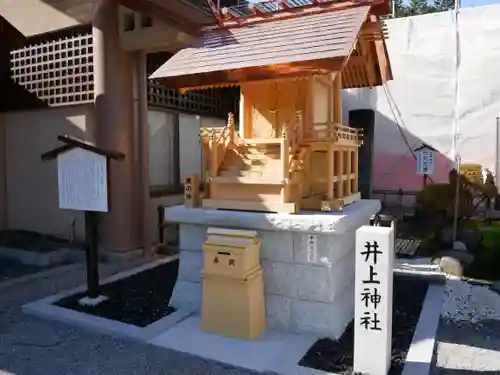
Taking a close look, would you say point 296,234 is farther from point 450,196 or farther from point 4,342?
point 450,196

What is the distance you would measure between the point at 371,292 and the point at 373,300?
0.07 meters

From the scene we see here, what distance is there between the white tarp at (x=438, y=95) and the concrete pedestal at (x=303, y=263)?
11.0 m

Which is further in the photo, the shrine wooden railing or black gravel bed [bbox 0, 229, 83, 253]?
black gravel bed [bbox 0, 229, 83, 253]

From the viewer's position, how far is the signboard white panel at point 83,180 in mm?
5219

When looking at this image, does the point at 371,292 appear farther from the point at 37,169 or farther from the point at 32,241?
the point at 37,169

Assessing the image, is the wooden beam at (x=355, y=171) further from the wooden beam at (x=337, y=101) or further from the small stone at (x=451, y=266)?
the small stone at (x=451, y=266)

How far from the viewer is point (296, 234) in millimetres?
4684

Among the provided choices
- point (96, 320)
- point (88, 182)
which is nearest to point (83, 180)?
point (88, 182)

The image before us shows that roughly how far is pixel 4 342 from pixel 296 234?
11.4ft

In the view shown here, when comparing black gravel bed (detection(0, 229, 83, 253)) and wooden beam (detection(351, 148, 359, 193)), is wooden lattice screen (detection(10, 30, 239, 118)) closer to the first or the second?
black gravel bed (detection(0, 229, 83, 253))

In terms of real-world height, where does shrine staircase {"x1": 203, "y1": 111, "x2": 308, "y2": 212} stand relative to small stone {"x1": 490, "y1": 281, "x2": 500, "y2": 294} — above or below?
above

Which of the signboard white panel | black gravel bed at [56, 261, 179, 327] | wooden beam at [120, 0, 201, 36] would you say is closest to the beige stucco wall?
wooden beam at [120, 0, 201, 36]

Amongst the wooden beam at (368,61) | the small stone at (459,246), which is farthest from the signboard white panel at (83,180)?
the small stone at (459,246)

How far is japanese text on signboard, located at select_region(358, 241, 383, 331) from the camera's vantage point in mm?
3777
